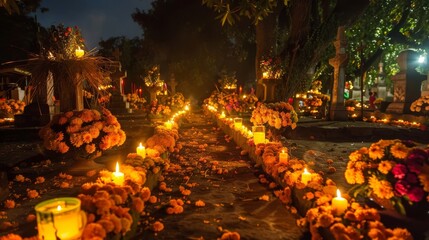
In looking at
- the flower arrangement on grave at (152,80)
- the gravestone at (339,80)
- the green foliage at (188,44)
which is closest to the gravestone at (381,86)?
the green foliage at (188,44)

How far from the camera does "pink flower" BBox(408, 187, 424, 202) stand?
2902 mm

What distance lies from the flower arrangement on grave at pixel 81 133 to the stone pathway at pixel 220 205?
1.28 m

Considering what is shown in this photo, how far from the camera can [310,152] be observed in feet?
24.3

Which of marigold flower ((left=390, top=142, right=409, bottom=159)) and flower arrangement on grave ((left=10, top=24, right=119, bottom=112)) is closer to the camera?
marigold flower ((left=390, top=142, right=409, bottom=159))

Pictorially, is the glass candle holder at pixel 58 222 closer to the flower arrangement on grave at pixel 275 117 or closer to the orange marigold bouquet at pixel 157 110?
the flower arrangement on grave at pixel 275 117

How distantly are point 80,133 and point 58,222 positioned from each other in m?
3.14

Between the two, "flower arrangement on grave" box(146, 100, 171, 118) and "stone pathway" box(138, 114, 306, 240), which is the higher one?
"flower arrangement on grave" box(146, 100, 171, 118)

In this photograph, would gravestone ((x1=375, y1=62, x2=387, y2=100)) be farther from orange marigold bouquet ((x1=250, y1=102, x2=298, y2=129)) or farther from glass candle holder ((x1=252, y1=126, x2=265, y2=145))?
glass candle holder ((x1=252, y1=126, x2=265, y2=145))

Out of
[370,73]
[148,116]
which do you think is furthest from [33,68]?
[370,73]

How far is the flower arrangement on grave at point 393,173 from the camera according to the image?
2949mm

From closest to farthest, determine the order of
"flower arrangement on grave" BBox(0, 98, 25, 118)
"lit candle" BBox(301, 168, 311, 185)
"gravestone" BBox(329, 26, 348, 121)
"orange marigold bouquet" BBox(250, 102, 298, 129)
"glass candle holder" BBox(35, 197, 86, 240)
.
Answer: "glass candle holder" BBox(35, 197, 86, 240) < "lit candle" BBox(301, 168, 311, 185) < "orange marigold bouquet" BBox(250, 102, 298, 129) < "gravestone" BBox(329, 26, 348, 121) < "flower arrangement on grave" BBox(0, 98, 25, 118)

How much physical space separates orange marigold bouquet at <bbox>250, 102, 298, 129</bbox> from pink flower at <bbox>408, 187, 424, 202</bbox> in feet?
16.9

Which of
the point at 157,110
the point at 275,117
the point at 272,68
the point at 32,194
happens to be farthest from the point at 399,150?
the point at 272,68

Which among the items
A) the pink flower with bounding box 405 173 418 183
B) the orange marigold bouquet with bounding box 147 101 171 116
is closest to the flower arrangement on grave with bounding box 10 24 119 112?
the pink flower with bounding box 405 173 418 183
